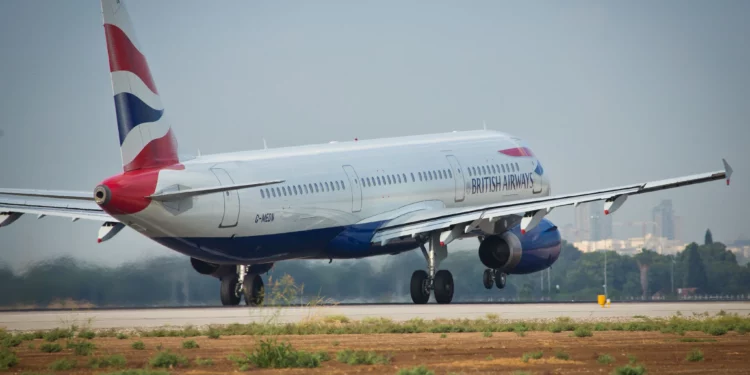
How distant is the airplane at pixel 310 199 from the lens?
3869 centimetres

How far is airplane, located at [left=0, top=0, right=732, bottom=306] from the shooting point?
3869cm

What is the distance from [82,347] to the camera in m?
30.2

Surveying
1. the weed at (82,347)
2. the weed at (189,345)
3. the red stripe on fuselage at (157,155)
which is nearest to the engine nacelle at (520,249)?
the red stripe on fuselage at (157,155)

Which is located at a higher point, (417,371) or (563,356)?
(563,356)

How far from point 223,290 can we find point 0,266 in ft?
31.3

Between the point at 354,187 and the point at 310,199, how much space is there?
2.74 meters

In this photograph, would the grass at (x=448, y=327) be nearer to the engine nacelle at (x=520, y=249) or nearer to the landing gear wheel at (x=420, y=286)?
the landing gear wheel at (x=420, y=286)

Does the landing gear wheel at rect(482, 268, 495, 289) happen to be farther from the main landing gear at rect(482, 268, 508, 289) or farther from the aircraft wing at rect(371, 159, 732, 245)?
the aircraft wing at rect(371, 159, 732, 245)

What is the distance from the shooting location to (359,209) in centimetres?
4797

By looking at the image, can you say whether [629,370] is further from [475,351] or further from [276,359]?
[276,359]

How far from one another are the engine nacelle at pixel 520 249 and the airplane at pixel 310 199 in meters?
0.05

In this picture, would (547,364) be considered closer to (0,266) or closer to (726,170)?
(726,170)

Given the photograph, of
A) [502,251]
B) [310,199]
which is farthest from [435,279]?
[310,199]

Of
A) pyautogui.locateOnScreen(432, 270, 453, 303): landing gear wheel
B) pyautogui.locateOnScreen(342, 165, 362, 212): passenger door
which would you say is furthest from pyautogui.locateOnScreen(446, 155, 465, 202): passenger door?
pyautogui.locateOnScreen(342, 165, 362, 212): passenger door
